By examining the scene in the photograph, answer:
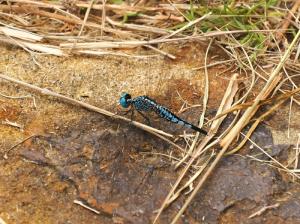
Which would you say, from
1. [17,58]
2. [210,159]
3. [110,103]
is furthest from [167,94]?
[17,58]

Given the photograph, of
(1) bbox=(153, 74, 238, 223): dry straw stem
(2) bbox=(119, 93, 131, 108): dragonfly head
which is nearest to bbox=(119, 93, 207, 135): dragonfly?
(2) bbox=(119, 93, 131, 108): dragonfly head

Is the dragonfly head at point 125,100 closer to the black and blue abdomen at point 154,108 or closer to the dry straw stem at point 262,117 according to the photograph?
the black and blue abdomen at point 154,108

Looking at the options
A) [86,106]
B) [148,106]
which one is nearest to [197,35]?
[148,106]

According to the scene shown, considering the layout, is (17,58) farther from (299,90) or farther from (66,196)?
(299,90)

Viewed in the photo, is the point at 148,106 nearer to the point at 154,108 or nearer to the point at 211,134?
the point at 154,108

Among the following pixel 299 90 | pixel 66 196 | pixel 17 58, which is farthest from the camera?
pixel 17 58

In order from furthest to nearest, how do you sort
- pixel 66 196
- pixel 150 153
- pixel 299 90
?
pixel 299 90 < pixel 150 153 < pixel 66 196

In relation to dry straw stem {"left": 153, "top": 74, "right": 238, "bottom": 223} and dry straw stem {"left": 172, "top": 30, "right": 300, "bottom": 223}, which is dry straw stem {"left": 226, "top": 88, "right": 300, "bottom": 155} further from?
dry straw stem {"left": 153, "top": 74, "right": 238, "bottom": 223}
